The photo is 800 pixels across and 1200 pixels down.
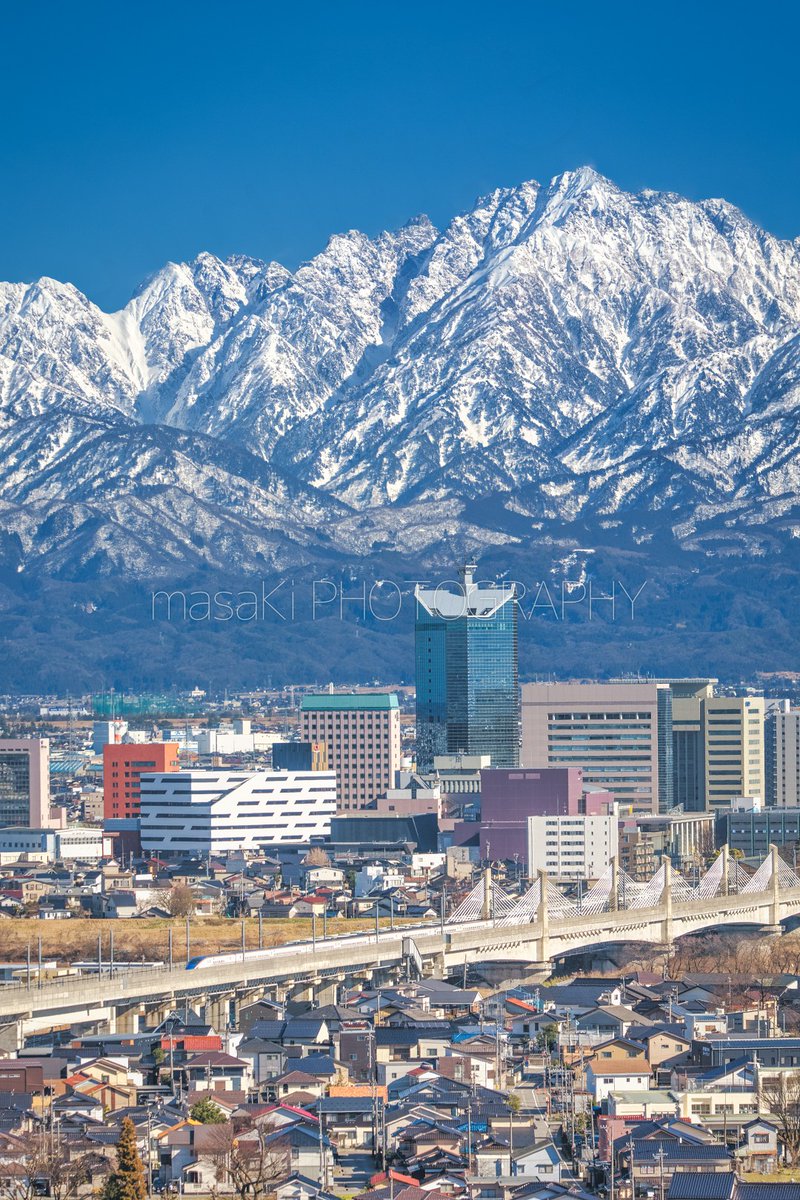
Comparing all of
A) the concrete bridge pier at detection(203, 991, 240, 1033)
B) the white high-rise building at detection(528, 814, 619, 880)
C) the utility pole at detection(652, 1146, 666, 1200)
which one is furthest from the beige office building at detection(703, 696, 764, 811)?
the utility pole at detection(652, 1146, 666, 1200)

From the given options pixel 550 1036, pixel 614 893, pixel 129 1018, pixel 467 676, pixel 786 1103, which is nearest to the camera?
pixel 786 1103

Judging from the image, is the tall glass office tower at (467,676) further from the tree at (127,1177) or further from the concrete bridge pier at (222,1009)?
the tree at (127,1177)

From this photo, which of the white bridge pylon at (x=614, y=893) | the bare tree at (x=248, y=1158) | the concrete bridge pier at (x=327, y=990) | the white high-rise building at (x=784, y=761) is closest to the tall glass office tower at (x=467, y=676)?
the white high-rise building at (x=784, y=761)

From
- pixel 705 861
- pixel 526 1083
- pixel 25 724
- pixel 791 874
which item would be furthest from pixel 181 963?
pixel 25 724

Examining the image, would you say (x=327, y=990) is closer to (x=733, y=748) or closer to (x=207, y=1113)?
(x=207, y=1113)

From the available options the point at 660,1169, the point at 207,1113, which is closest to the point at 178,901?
the point at 207,1113

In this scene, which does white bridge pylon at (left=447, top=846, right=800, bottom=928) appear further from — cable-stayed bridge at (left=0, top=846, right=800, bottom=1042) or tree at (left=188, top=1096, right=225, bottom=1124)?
tree at (left=188, top=1096, right=225, bottom=1124)
